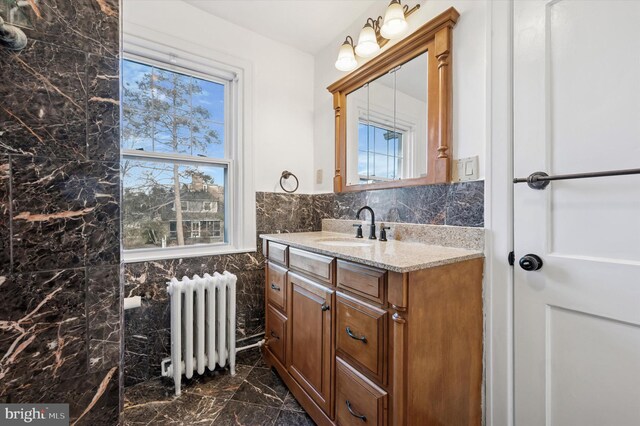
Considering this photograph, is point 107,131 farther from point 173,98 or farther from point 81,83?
point 173,98

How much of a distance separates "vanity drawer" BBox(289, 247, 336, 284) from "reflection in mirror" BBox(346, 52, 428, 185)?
753 millimetres

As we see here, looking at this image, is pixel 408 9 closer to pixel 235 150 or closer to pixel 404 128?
pixel 404 128

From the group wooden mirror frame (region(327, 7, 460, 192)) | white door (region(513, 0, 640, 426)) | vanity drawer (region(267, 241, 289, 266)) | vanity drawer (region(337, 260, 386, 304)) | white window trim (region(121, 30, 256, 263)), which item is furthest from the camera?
white window trim (region(121, 30, 256, 263))

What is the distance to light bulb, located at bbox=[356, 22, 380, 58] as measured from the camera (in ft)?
5.64

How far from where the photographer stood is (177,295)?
5.37 feet

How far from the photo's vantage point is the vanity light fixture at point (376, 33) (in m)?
1.55

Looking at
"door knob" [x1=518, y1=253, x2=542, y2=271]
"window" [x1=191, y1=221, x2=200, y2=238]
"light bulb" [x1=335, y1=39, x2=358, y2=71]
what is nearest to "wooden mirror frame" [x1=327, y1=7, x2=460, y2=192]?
"light bulb" [x1=335, y1=39, x2=358, y2=71]

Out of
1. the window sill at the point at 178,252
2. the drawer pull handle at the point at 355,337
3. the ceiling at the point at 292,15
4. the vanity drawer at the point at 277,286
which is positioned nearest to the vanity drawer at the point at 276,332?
the vanity drawer at the point at 277,286

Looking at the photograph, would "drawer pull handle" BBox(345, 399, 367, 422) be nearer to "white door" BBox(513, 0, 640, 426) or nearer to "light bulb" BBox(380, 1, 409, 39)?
"white door" BBox(513, 0, 640, 426)

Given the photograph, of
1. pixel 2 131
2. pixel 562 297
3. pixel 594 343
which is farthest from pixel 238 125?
pixel 594 343

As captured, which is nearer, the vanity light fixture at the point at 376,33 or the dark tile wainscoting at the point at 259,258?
the dark tile wainscoting at the point at 259,258

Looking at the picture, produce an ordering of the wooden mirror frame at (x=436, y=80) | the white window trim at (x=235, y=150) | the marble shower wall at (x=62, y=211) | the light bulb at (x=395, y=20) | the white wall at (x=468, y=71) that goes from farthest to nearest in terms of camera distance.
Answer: the white window trim at (x=235, y=150) → the light bulb at (x=395, y=20) → the wooden mirror frame at (x=436, y=80) → the white wall at (x=468, y=71) → the marble shower wall at (x=62, y=211)

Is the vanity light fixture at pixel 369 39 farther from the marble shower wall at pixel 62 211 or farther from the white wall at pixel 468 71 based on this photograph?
the marble shower wall at pixel 62 211

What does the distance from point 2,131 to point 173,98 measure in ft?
4.68
